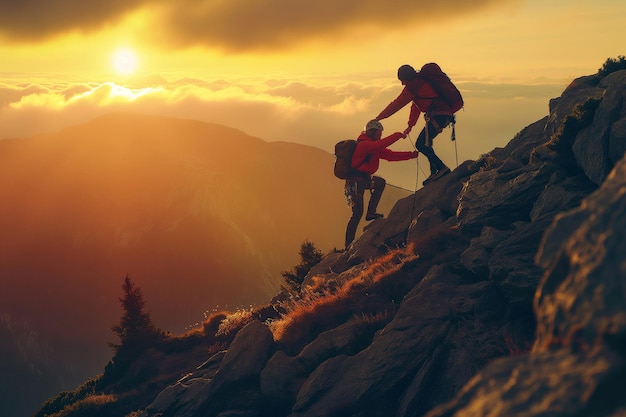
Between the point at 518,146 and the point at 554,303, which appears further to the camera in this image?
the point at 518,146

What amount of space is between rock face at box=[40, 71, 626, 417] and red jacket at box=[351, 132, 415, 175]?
2.44 m

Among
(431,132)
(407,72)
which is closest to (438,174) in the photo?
(431,132)

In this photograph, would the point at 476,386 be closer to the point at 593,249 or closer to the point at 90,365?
the point at 593,249

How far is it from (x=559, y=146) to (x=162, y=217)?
184 meters

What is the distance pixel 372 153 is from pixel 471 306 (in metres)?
10.0

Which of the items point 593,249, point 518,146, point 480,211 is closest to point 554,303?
point 593,249

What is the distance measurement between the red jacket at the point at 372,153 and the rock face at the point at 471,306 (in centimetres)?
244

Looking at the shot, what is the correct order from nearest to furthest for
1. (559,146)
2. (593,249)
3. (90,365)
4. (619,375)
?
1. (619,375)
2. (593,249)
3. (559,146)
4. (90,365)

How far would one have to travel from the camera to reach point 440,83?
22.6 metres

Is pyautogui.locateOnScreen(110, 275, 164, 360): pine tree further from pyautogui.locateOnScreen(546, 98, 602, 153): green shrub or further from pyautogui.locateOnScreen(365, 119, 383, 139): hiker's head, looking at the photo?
pyautogui.locateOnScreen(546, 98, 602, 153): green shrub

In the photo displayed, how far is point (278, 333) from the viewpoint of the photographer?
18641 mm

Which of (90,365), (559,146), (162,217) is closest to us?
(559,146)

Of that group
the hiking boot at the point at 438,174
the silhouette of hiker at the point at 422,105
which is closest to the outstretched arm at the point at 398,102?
the silhouette of hiker at the point at 422,105

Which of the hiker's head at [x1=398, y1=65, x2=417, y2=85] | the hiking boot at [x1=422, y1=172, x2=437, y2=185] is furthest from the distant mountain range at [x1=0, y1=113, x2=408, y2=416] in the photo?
the hiker's head at [x1=398, y1=65, x2=417, y2=85]
